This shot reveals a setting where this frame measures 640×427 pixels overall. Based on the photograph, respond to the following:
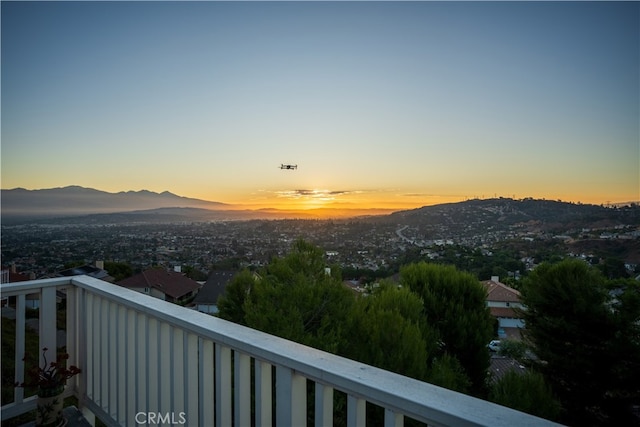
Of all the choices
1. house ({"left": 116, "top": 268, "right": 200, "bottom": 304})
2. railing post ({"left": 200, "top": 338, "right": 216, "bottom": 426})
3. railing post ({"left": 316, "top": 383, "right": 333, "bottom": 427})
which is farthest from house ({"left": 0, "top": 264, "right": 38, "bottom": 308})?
railing post ({"left": 316, "top": 383, "right": 333, "bottom": 427})

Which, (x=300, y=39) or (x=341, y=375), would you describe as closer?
(x=341, y=375)

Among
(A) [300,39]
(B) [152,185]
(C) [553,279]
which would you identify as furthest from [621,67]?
(B) [152,185]

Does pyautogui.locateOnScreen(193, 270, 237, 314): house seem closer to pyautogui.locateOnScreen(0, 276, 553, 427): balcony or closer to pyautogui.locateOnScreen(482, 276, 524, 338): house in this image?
pyautogui.locateOnScreen(0, 276, 553, 427): balcony

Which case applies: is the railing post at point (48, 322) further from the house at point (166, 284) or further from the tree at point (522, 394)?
the tree at point (522, 394)

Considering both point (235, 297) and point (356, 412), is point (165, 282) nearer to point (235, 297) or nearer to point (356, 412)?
point (235, 297)

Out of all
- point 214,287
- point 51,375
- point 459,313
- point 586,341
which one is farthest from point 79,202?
point 586,341

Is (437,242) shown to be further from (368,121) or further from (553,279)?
(368,121)
